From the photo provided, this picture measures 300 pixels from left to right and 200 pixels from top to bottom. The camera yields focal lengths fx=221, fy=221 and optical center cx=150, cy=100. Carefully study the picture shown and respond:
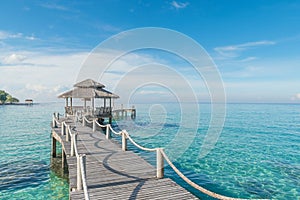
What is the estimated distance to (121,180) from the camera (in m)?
5.89

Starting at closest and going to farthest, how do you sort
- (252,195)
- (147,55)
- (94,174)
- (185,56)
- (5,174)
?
(94,174), (252,195), (5,174), (185,56), (147,55)

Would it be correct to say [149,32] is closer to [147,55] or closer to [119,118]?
[147,55]

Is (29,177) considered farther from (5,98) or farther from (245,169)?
(5,98)

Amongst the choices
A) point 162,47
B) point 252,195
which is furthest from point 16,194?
point 162,47

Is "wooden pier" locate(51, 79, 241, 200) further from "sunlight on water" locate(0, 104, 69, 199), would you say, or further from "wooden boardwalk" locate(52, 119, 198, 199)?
"sunlight on water" locate(0, 104, 69, 199)

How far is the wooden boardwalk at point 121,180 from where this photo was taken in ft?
16.1

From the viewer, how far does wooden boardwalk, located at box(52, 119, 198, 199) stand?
4912 millimetres

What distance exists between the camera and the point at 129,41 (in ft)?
44.7

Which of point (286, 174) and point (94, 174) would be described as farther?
point (286, 174)

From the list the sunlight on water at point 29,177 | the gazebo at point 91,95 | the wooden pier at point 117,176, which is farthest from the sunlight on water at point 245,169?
the gazebo at point 91,95

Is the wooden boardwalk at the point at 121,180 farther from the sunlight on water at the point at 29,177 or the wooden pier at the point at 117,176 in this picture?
the sunlight on water at the point at 29,177

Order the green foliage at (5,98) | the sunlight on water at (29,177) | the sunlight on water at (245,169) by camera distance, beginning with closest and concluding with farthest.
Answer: the sunlight on water at (29,177), the sunlight on water at (245,169), the green foliage at (5,98)

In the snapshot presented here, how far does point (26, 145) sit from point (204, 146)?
14.4 metres

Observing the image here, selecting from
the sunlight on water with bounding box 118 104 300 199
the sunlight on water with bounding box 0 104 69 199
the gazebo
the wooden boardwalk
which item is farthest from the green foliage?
the wooden boardwalk
